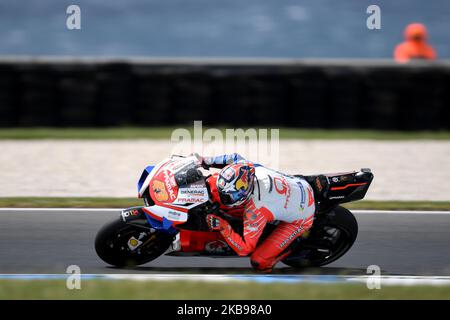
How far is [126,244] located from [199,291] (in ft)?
3.30

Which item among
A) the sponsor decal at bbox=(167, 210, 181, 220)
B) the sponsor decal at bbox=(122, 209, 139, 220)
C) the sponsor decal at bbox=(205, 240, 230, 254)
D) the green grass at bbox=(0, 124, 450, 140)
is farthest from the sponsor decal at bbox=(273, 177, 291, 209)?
the green grass at bbox=(0, 124, 450, 140)

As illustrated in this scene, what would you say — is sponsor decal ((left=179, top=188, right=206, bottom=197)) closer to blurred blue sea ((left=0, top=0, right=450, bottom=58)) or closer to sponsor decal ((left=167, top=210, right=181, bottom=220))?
sponsor decal ((left=167, top=210, right=181, bottom=220))

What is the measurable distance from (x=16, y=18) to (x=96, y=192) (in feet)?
64.1

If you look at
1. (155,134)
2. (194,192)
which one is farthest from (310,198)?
(155,134)

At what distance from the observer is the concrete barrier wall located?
13641 mm

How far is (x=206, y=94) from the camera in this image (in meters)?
13.8

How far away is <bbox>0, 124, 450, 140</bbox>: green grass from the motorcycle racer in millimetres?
7216

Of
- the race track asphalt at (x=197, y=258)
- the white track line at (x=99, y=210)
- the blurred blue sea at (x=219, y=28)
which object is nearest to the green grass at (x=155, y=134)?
the white track line at (x=99, y=210)

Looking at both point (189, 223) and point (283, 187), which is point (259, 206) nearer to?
point (283, 187)

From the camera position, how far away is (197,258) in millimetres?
7148

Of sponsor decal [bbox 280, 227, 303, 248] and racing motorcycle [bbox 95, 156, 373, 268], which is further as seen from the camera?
sponsor decal [bbox 280, 227, 303, 248]

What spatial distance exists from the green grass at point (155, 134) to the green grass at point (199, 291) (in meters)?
7.79
